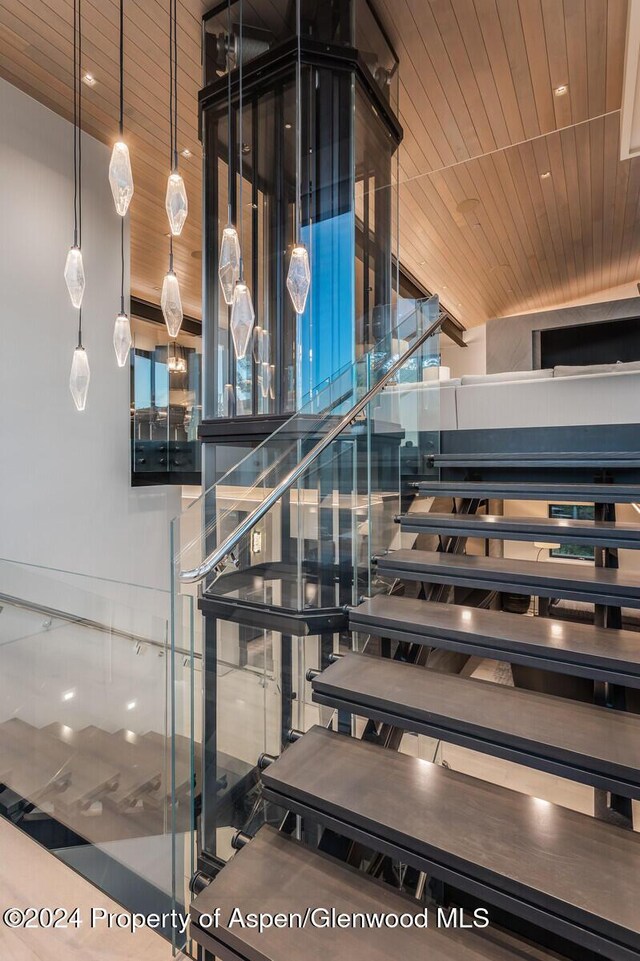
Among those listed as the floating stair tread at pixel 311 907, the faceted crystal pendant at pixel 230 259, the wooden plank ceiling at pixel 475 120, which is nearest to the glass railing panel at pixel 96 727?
the floating stair tread at pixel 311 907

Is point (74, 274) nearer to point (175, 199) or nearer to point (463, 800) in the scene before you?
point (175, 199)

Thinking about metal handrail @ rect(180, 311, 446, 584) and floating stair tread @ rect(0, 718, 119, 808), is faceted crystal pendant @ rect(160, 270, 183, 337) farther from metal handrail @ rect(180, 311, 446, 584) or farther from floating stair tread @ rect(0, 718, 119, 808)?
floating stair tread @ rect(0, 718, 119, 808)

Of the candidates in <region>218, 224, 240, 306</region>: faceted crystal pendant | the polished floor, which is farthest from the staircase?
<region>218, 224, 240, 306</region>: faceted crystal pendant

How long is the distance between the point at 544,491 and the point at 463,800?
70.8 inches

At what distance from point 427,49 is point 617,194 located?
285 cm

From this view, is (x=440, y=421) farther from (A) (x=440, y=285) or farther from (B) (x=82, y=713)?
(A) (x=440, y=285)

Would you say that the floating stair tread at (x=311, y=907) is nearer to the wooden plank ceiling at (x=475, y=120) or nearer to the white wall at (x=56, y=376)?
the white wall at (x=56, y=376)

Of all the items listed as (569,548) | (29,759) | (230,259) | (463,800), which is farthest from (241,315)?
(569,548)

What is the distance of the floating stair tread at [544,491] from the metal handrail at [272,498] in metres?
0.79

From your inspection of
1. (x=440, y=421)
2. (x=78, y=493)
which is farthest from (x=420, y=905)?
(x=78, y=493)

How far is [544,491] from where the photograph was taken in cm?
276

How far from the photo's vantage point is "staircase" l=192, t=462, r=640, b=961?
119 centimetres

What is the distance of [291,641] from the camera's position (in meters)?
2.44

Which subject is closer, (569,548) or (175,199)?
(175,199)
